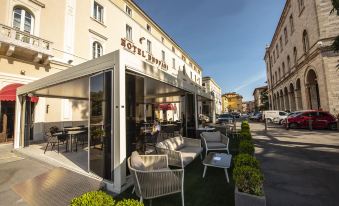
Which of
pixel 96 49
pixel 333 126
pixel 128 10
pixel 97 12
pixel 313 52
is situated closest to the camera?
pixel 333 126

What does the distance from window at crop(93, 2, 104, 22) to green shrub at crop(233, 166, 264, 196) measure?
1607 centimetres

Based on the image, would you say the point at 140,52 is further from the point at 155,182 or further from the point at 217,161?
the point at 155,182

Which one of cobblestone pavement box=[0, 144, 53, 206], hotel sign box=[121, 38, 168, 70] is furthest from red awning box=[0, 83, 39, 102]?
hotel sign box=[121, 38, 168, 70]

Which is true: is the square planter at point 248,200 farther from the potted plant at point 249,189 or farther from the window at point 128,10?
the window at point 128,10

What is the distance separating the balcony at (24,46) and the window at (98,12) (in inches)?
218

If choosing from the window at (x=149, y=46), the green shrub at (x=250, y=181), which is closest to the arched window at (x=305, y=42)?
the window at (x=149, y=46)

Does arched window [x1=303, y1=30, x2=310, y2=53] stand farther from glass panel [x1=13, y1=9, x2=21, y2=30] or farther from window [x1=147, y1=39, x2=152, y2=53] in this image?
glass panel [x1=13, y1=9, x2=21, y2=30]

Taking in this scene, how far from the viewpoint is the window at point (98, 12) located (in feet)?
48.9

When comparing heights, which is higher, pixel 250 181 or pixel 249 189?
pixel 250 181

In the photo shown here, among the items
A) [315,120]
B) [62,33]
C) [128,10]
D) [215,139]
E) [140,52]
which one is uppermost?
[128,10]

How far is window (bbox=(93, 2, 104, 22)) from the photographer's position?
587 inches

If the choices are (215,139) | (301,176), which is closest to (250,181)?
(301,176)

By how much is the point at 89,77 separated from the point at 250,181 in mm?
4338

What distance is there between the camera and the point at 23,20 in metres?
10.6
